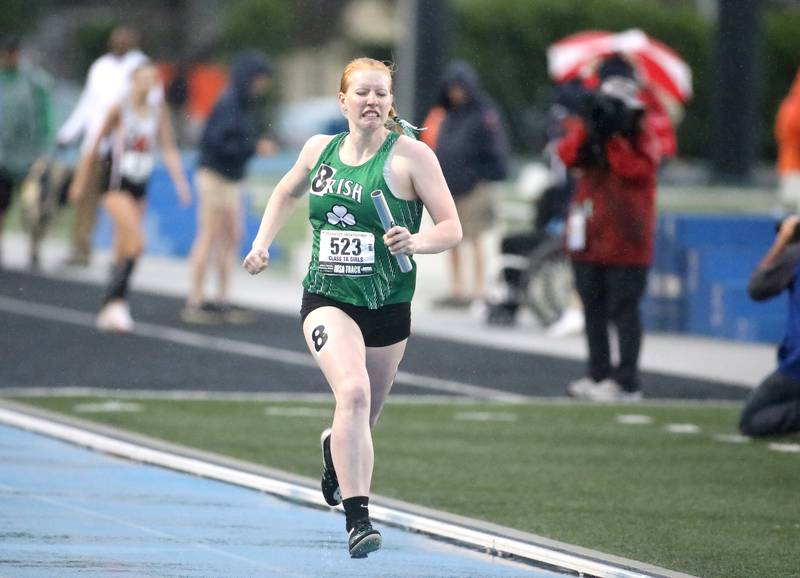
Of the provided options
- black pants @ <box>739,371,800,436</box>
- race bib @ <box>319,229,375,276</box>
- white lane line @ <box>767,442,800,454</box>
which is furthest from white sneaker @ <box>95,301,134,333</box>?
race bib @ <box>319,229,375,276</box>

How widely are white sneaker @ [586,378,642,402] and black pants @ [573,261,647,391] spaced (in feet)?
0.11

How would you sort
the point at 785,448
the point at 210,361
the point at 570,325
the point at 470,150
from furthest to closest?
the point at 470,150
the point at 570,325
the point at 210,361
the point at 785,448

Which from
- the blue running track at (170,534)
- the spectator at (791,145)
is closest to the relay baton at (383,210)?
the blue running track at (170,534)

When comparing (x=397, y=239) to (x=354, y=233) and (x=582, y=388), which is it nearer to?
(x=354, y=233)

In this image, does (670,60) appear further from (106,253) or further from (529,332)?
(106,253)

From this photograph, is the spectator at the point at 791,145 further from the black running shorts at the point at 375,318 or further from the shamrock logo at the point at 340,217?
the shamrock logo at the point at 340,217

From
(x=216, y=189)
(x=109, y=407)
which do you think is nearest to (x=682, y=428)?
(x=109, y=407)

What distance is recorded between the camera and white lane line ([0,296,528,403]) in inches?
502

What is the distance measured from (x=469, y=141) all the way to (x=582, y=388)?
473 cm

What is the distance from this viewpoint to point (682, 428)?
11188 mm

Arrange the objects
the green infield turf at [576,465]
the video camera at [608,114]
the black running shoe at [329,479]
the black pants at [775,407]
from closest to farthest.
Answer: the black running shoe at [329,479], the green infield turf at [576,465], the black pants at [775,407], the video camera at [608,114]

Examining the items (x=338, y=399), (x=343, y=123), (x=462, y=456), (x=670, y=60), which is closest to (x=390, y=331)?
(x=338, y=399)

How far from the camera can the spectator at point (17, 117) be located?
64.6ft

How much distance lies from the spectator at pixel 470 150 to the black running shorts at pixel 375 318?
9335 millimetres
